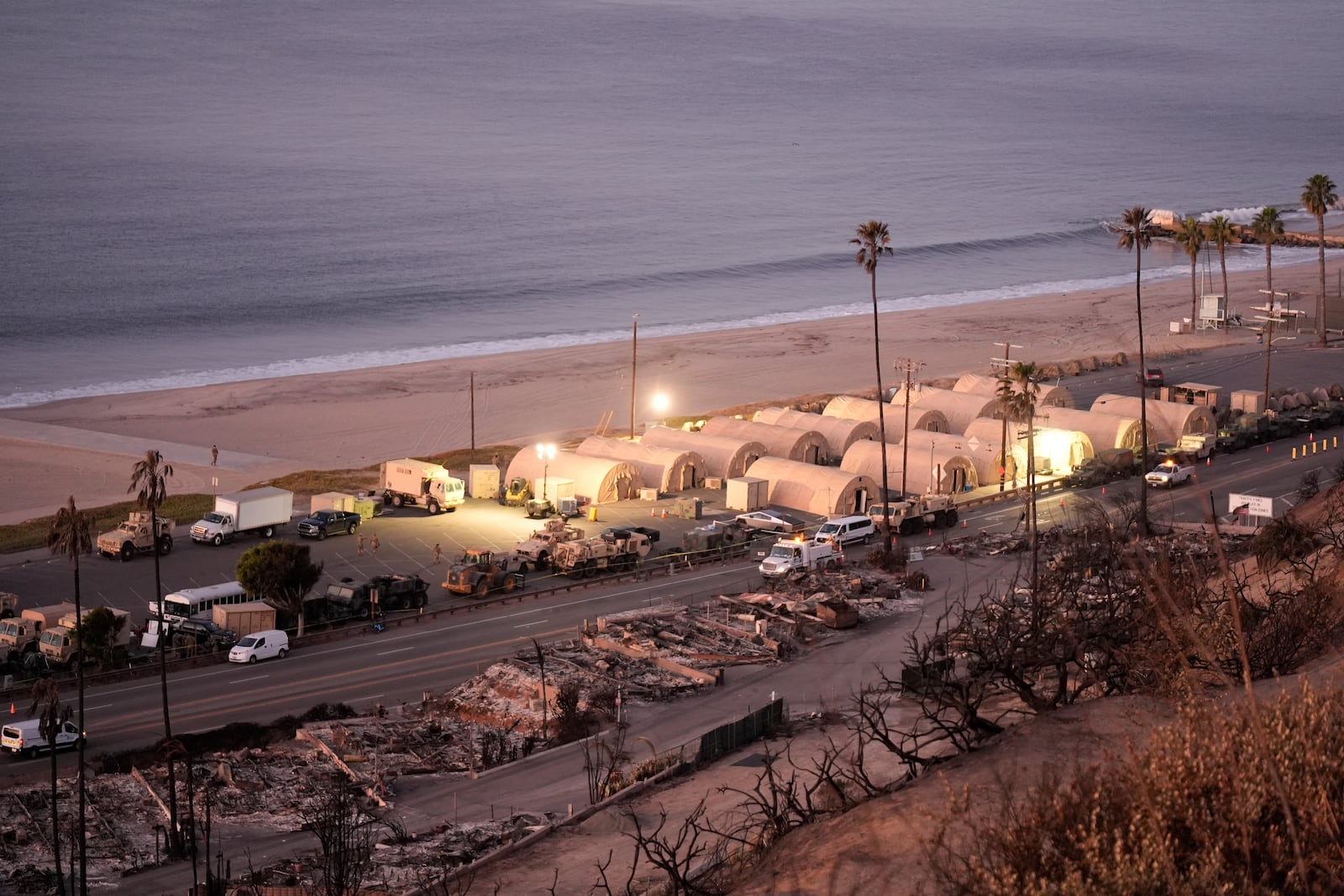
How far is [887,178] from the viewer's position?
156750 mm

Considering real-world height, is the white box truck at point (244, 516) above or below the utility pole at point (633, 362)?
below

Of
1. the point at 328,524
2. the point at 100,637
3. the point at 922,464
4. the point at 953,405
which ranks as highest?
the point at 953,405

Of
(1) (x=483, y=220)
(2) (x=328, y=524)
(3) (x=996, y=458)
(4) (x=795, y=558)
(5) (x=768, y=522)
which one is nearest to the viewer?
(4) (x=795, y=558)

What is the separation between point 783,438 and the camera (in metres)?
48.8

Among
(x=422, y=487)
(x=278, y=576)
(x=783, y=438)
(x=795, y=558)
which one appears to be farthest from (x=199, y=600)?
(x=783, y=438)

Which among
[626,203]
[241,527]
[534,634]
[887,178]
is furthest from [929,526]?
[887,178]

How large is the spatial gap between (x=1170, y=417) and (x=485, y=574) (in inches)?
1060

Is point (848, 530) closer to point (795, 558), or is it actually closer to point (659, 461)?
point (795, 558)

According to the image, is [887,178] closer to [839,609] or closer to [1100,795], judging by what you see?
[839,609]

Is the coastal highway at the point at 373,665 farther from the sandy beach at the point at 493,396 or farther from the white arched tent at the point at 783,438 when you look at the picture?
the sandy beach at the point at 493,396

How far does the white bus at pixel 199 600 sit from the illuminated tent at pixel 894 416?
2380cm

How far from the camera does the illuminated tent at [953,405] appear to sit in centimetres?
5306

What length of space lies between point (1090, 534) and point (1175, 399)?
29544 millimetres

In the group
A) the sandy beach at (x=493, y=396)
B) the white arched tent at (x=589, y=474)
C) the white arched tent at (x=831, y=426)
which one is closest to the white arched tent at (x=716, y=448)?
the white arched tent at (x=589, y=474)
